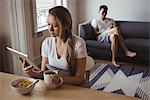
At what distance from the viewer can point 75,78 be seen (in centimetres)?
118

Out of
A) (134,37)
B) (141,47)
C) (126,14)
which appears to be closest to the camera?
(141,47)

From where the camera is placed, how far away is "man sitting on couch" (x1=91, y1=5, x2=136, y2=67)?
311 centimetres

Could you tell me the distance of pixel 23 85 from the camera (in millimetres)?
943

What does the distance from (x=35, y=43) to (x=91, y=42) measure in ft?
3.02

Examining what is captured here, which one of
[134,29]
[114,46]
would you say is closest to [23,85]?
[114,46]

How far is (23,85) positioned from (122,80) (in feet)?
5.95

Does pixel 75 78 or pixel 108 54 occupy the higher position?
pixel 75 78

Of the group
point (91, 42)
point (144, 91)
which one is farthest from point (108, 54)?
point (144, 91)

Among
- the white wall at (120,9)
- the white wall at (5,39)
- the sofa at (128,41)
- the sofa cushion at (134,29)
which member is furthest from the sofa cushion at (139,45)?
the white wall at (5,39)

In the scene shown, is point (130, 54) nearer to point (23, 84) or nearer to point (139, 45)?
point (139, 45)

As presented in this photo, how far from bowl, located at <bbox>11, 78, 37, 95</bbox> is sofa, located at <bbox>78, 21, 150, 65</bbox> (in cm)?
233

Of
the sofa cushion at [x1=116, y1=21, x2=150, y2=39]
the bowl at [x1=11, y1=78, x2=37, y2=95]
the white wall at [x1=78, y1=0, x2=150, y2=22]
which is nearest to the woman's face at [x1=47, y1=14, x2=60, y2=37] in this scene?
the bowl at [x1=11, y1=78, x2=37, y2=95]

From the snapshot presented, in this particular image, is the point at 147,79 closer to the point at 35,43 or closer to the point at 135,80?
the point at 135,80

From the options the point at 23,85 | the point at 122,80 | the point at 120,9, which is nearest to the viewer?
the point at 23,85
